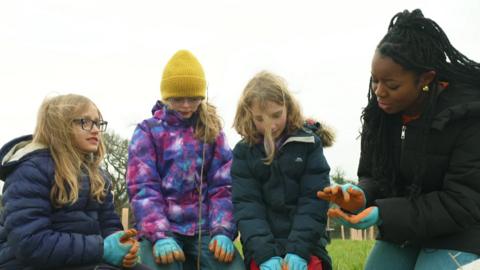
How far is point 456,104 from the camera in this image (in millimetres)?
2729

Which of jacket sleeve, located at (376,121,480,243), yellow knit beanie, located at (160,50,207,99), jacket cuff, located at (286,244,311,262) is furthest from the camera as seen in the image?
yellow knit beanie, located at (160,50,207,99)

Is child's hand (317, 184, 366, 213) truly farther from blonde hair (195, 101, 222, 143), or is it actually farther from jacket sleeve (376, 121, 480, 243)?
blonde hair (195, 101, 222, 143)

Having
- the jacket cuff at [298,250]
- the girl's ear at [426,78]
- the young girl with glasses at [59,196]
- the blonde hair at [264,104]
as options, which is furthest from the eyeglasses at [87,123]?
the girl's ear at [426,78]

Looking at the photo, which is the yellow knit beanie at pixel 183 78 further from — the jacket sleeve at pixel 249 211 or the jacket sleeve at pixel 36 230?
the jacket sleeve at pixel 36 230

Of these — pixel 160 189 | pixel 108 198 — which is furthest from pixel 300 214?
pixel 108 198

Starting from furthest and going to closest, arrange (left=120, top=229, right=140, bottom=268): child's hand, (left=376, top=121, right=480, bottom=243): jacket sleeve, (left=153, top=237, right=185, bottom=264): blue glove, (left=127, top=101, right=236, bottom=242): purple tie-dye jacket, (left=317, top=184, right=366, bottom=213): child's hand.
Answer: (left=127, top=101, right=236, bottom=242): purple tie-dye jacket, (left=153, top=237, right=185, bottom=264): blue glove, (left=120, top=229, right=140, bottom=268): child's hand, (left=317, top=184, right=366, bottom=213): child's hand, (left=376, top=121, right=480, bottom=243): jacket sleeve

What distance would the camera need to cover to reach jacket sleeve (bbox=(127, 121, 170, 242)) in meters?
3.34

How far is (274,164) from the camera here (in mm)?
3324

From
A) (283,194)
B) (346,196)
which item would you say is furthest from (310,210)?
(346,196)

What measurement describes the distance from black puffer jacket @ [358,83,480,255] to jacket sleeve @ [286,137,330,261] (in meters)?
0.47

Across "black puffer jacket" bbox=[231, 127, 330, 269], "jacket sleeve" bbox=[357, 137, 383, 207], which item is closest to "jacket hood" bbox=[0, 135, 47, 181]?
"black puffer jacket" bbox=[231, 127, 330, 269]

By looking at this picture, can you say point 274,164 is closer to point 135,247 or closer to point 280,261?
point 280,261

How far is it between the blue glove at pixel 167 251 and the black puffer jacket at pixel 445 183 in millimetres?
1136

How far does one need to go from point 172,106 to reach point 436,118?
163cm
